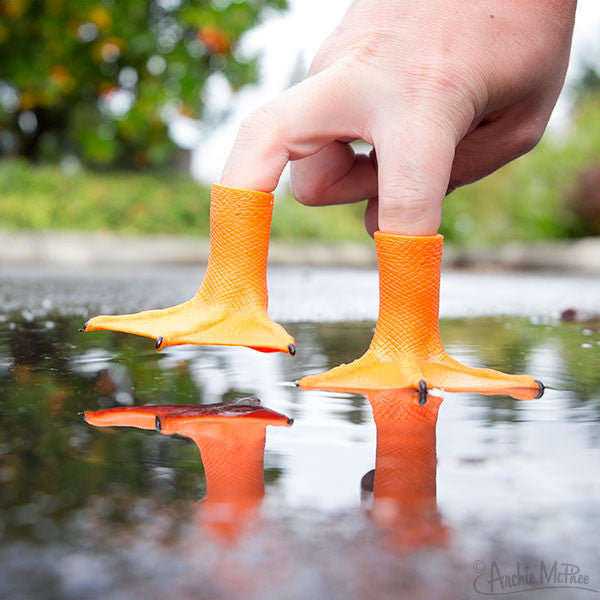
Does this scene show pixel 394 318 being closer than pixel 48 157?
Yes

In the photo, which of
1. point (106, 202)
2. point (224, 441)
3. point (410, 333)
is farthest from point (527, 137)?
point (106, 202)

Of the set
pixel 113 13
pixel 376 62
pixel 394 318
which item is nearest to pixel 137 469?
pixel 394 318

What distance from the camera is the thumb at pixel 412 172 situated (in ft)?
6.13

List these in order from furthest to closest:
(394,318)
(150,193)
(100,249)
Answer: (150,193) → (100,249) → (394,318)

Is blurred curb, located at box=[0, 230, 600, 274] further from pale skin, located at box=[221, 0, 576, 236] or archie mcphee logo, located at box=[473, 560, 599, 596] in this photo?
archie mcphee logo, located at box=[473, 560, 599, 596]

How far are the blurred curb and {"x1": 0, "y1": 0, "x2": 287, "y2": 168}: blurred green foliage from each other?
7.07 ft

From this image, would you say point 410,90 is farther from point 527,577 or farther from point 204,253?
point 204,253

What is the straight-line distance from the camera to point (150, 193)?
45.8 feet

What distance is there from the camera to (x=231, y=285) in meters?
1.96

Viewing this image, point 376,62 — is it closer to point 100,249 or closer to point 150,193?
point 100,249

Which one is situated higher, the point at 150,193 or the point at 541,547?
the point at 150,193

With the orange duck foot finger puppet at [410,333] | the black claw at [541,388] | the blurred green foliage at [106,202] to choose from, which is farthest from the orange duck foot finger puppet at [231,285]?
the blurred green foliage at [106,202]

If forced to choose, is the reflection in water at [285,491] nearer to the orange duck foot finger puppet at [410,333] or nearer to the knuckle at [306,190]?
the orange duck foot finger puppet at [410,333]

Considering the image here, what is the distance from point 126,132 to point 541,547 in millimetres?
12933
